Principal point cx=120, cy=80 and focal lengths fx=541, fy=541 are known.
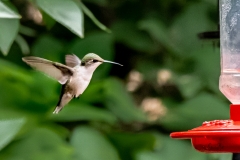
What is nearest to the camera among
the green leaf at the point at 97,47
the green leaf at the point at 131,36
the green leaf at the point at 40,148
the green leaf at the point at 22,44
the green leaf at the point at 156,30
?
the green leaf at the point at 40,148

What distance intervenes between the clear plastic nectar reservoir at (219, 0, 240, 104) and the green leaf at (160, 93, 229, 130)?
2.36 ft

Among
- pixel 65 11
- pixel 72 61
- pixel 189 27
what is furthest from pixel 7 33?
pixel 189 27

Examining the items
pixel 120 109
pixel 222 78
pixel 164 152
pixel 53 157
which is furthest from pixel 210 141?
pixel 120 109

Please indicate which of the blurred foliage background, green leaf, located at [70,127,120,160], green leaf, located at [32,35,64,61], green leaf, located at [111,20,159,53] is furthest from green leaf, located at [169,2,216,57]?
green leaf, located at [70,127,120,160]

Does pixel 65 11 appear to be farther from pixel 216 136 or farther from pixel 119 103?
pixel 119 103

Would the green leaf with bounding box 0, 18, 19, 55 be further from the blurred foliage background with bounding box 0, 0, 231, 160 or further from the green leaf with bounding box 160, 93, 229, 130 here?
the green leaf with bounding box 160, 93, 229, 130

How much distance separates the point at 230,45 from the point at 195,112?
0.85m

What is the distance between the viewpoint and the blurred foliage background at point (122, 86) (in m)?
2.29

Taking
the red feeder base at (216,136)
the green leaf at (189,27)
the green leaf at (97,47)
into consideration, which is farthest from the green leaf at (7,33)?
the green leaf at (189,27)

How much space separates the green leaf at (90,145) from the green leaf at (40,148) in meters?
0.07

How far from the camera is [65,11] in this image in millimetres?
1483

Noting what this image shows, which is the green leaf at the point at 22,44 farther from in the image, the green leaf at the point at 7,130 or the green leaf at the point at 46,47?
the green leaf at the point at 7,130

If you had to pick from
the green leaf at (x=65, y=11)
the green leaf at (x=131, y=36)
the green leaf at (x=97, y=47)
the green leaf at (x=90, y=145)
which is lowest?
the green leaf at (x=90, y=145)

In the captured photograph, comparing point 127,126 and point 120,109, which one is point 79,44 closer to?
point 120,109
